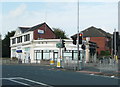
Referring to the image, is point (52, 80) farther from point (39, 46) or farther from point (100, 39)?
point (100, 39)

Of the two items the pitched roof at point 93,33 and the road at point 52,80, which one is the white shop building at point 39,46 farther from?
the road at point 52,80

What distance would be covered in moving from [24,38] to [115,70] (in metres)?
46.8

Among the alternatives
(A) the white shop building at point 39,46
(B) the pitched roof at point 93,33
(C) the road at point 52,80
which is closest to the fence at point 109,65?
(C) the road at point 52,80

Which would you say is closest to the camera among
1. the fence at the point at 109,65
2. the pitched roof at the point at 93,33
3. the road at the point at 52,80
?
the road at the point at 52,80

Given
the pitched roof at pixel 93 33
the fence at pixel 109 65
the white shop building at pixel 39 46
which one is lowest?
the fence at pixel 109 65

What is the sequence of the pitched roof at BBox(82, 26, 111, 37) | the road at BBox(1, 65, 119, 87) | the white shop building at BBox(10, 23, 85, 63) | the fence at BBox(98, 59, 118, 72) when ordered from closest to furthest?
1. the road at BBox(1, 65, 119, 87)
2. the fence at BBox(98, 59, 118, 72)
3. the white shop building at BBox(10, 23, 85, 63)
4. the pitched roof at BBox(82, 26, 111, 37)

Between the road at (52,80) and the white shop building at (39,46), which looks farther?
the white shop building at (39,46)

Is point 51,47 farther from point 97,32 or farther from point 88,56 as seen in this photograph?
point 97,32

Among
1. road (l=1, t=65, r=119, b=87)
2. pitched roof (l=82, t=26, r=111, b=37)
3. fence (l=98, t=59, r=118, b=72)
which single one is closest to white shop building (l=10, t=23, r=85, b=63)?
pitched roof (l=82, t=26, r=111, b=37)

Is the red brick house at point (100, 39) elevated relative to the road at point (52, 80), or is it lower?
elevated

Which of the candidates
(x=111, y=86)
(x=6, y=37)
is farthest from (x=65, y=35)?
(x=111, y=86)

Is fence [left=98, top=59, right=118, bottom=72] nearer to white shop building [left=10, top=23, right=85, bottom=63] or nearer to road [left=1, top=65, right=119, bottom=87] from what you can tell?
road [left=1, top=65, right=119, bottom=87]

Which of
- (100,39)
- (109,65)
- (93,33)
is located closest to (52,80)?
(109,65)

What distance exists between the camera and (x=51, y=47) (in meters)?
64.1
